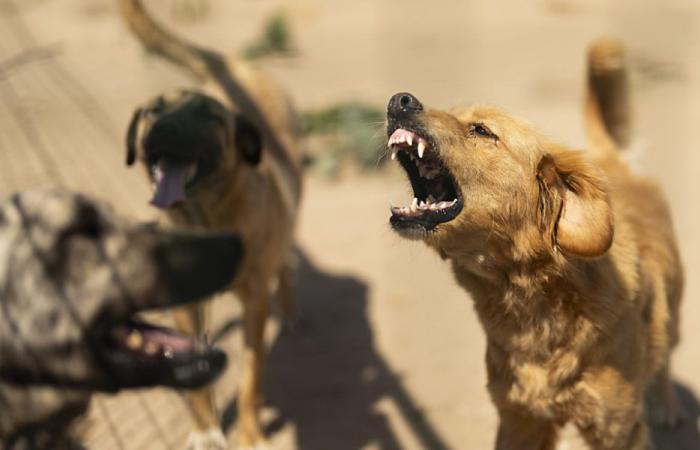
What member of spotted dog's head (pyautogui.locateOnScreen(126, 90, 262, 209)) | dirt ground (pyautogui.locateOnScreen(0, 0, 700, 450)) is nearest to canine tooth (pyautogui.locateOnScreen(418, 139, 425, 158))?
dirt ground (pyautogui.locateOnScreen(0, 0, 700, 450))

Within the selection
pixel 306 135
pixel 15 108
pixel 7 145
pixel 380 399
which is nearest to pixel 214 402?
pixel 380 399

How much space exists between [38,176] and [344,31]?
22.4ft

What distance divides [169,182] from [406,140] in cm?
142

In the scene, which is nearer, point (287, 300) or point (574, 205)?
point (574, 205)

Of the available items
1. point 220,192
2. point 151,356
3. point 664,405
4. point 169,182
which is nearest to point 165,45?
point 220,192

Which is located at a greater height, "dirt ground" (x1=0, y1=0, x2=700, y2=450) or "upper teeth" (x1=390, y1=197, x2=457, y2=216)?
"upper teeth" (x1=390, y1=197, x2=457, y2=216)

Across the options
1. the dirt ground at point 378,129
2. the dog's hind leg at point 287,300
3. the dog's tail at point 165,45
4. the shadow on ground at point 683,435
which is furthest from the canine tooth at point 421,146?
the dog's tail at point 165,45

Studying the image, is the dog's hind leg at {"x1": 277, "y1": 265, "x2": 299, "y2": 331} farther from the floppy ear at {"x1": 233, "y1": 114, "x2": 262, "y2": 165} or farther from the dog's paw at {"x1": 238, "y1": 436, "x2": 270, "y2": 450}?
the floppy ear at {"x1": 233, "y1": 114, "x2": 262, "y2": 165}

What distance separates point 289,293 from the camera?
5.45m

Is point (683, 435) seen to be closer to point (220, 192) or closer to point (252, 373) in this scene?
point (252, 373)

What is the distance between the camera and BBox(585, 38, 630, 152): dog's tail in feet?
13.1

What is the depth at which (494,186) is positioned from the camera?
2.82 metres

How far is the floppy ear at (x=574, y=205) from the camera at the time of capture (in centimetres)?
262

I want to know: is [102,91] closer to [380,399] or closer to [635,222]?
[380,399]
